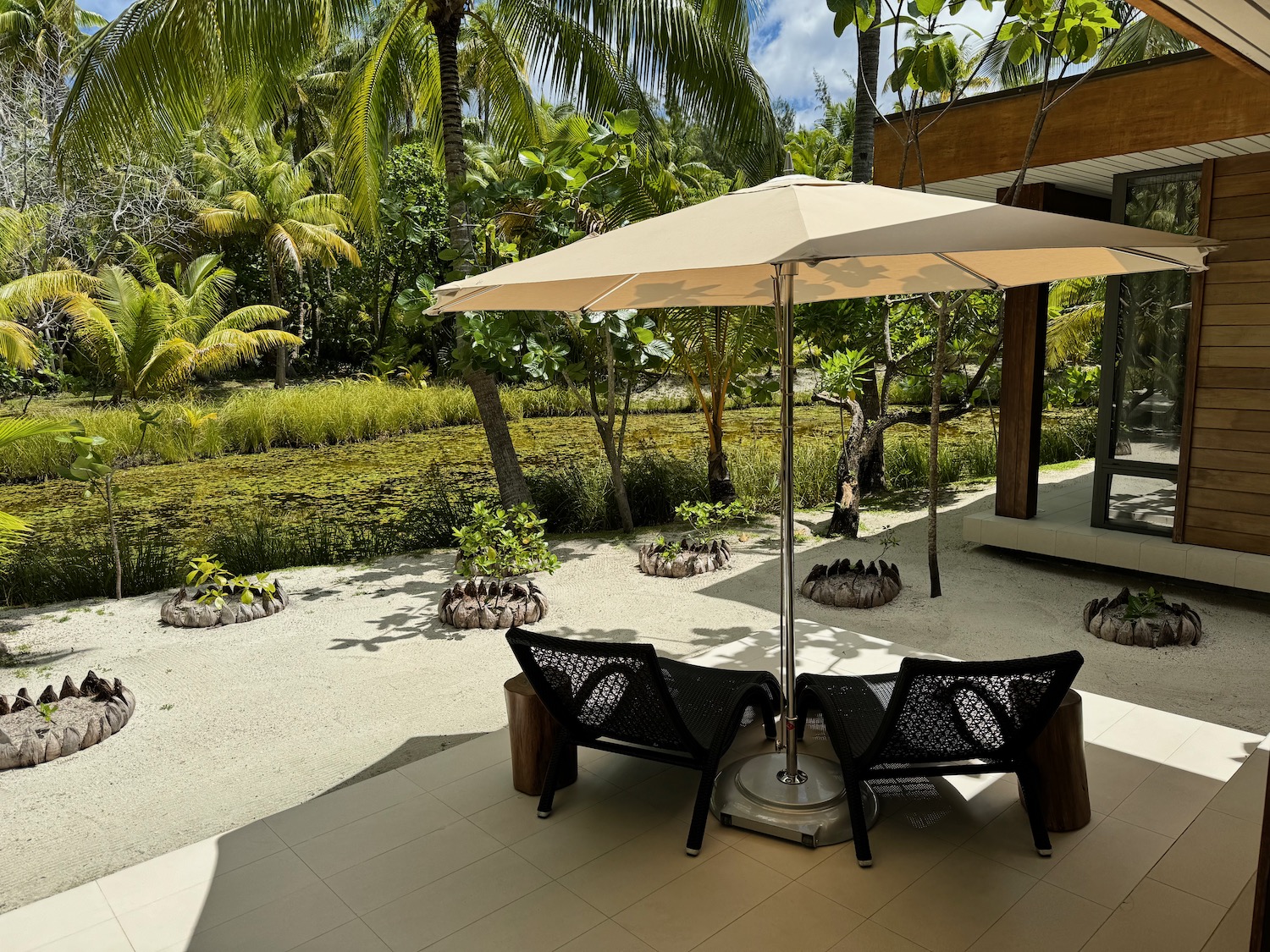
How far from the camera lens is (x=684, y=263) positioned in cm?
232

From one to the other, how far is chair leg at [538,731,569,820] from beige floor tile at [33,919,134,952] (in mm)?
1306

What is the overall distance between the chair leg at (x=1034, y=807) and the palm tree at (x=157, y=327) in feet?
54.7

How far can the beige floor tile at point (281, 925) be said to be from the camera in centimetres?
257

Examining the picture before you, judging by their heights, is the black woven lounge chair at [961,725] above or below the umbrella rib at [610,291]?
below

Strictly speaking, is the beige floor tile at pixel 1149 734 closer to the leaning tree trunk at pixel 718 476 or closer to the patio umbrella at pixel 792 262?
the patio umbrella at pixel 792 262

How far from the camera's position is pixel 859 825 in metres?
2.82

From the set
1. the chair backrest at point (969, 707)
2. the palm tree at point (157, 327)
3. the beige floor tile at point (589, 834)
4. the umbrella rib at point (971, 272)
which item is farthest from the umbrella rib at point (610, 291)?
the palm tree at point (157, 327)

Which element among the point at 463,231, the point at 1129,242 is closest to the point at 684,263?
the point at 1129,242

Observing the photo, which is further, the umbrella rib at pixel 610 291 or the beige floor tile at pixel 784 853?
the umbrella rib at pixel 610 291

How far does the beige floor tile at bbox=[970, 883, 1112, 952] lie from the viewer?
244cm

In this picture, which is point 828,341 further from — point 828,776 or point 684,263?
point 684,263

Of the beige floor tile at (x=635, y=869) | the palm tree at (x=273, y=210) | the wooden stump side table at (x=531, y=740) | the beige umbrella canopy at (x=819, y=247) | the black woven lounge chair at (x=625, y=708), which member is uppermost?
the palm tree at (x=273, y=210)

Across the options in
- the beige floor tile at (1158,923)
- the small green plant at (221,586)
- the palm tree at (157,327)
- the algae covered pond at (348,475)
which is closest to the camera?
the beige floor tile at (1158,923)

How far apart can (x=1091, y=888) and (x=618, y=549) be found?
5819mm
